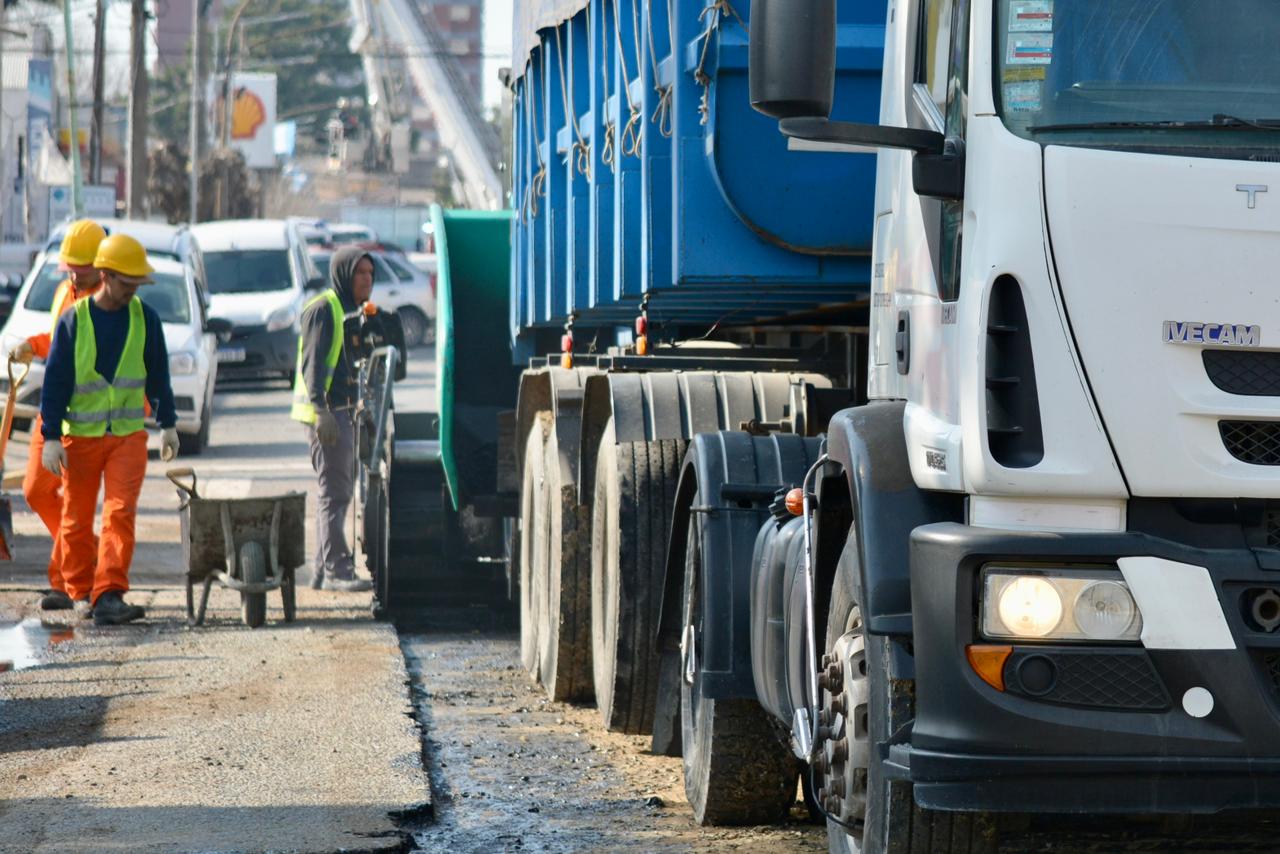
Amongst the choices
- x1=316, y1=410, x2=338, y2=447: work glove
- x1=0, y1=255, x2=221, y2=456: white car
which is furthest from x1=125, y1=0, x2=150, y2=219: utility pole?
x1=316, y1=410, x2=338, y2=447: work glove

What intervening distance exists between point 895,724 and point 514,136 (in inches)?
274

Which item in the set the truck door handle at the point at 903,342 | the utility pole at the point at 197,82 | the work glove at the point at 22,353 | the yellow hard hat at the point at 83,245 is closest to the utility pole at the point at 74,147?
the utility pole at the point at 197,82

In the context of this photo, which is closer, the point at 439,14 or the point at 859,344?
the point at 859,344

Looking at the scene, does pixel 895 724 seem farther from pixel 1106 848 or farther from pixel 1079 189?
pixel 1079 189

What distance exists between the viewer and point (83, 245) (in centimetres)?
Result: 1116

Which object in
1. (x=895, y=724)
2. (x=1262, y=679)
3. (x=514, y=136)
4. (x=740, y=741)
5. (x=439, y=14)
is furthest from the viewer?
(x=439, y=14)

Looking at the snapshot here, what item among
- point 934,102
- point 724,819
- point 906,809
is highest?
point 934,102

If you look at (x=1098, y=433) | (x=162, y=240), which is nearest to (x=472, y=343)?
(x=1098, y=433)

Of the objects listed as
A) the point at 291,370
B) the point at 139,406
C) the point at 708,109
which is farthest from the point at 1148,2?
the point at 291,370

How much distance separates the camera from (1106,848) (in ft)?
14.6

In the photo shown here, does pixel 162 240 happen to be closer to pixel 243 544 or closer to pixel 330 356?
pixel 330 356

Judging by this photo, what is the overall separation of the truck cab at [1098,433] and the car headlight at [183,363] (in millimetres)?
15982

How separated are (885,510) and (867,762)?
0.53 meters

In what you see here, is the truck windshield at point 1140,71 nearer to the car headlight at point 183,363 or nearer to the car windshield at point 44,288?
the car headlight at point 183,363
